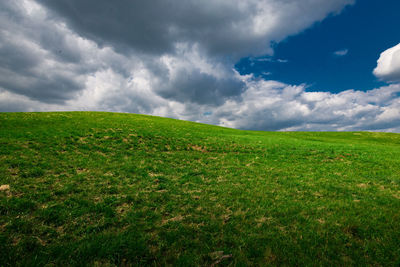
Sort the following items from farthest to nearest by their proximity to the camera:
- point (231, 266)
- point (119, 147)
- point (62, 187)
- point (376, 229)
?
1. point (119, 147)
2. point (62, 187)
3. point (376, 229)
4. point (231, 266)

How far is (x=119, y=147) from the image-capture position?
71.5 ft

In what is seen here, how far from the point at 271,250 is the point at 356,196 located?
32.0 feet

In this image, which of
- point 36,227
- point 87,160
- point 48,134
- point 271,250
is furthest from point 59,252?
point 48,134

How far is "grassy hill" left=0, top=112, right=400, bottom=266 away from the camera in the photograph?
589 cm

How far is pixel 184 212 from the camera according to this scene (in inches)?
351

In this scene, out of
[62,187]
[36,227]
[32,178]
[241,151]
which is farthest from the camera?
[241,151]

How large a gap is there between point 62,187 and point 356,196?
19.0 metres

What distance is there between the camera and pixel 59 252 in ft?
19.0

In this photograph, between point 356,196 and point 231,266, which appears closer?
point 231,266

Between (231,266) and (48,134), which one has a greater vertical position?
(48,134)

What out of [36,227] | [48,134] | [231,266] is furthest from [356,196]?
[48,134]

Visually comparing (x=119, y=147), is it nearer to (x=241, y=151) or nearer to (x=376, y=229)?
(x=241, y=151)

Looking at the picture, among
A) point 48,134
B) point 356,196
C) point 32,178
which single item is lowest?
point 356,196

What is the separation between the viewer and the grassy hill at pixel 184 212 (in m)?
5.89
